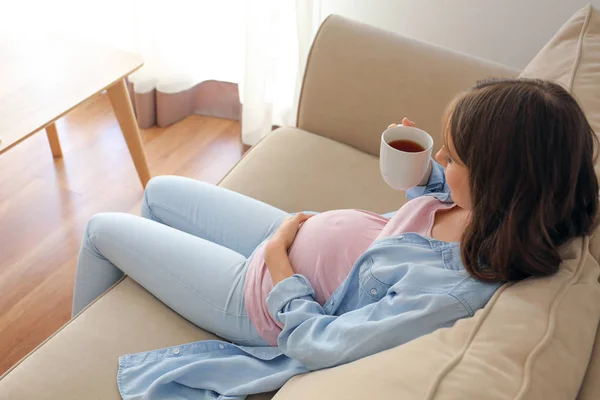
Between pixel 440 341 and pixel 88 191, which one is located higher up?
pixel 440 341

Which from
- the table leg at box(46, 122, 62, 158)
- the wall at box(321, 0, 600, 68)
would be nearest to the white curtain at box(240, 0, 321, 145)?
the wall at box(321, 0, 600, 68)

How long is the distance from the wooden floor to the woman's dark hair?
1346 mm

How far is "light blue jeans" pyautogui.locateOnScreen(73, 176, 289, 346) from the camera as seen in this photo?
4.14ft

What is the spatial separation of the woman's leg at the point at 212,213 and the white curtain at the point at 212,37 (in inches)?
36.5

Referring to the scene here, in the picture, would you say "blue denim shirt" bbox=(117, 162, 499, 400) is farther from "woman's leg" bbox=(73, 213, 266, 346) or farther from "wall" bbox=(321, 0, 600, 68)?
"wall" bbox=(321, 0, 600, 68)

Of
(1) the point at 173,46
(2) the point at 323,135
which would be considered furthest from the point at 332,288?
(1) the point at 173,46

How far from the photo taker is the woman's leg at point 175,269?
1251 millimetres

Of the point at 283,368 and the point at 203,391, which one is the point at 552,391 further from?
the point at 203,391

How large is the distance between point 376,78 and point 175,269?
760 mm

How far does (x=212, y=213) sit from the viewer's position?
1457 millimetres

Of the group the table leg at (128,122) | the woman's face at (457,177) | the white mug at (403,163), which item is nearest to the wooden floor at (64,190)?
the table leg at (128,122)

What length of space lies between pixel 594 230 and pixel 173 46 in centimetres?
Answer: 189

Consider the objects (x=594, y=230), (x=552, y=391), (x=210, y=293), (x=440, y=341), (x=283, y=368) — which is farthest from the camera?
(x=210, y=293)

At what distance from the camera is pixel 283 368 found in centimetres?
115
